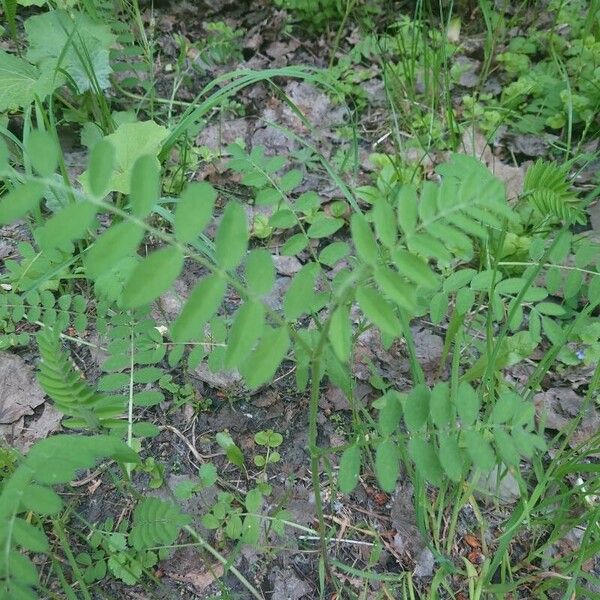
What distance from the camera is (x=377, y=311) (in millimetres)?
798

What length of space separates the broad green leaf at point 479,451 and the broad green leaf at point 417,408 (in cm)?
8

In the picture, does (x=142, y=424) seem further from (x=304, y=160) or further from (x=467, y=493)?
(x=304, y=160)

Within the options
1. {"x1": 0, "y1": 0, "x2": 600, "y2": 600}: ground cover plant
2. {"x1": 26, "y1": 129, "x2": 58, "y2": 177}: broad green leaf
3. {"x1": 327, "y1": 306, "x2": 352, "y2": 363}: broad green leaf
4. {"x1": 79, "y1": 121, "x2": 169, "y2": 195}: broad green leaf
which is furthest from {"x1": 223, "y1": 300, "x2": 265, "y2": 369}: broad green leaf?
{"x1": 79, "y1": 121, "x2": 169, "y2": 195}: broad green leaf

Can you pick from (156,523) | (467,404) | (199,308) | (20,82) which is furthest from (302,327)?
(20,82)

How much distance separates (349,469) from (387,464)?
0.07 m

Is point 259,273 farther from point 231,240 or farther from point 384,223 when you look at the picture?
point 384,223

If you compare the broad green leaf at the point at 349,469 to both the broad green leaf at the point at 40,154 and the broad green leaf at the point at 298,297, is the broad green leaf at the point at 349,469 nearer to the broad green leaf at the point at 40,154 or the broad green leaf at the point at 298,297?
the broad green leaf at the point at 298,297

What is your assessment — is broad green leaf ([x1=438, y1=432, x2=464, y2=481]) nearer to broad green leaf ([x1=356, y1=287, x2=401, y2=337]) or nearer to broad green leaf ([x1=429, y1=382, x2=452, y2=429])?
broad green leaf ([x1=429, y1=382, x2=452, y2=429])

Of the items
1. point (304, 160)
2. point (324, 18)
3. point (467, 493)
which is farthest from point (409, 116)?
point (467, 493)

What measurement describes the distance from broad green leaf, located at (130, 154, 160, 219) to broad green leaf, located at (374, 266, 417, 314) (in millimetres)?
320

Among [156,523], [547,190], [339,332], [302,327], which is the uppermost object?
[339,332]

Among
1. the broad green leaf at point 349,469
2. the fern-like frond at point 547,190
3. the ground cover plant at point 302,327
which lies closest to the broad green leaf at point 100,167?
the ground cover plant at point 302,327

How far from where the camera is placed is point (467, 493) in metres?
1.38

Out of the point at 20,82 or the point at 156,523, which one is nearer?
the point at 156,523
